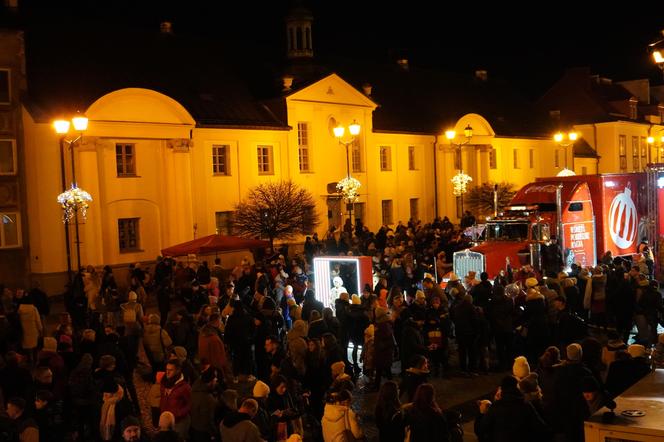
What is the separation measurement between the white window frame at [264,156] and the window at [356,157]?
18.4 feet

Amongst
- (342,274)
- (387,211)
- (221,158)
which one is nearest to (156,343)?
(342,274)

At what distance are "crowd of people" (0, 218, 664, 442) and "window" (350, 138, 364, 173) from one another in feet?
64.2

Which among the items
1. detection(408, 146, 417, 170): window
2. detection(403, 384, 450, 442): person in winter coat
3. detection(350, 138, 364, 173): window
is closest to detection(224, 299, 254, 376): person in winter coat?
detection(403, 384, 450, 442): person in winter coat

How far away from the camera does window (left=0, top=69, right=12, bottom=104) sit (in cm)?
2876

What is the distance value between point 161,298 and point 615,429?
1420cm

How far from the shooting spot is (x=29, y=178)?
2897cm

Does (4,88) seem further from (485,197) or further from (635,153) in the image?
(635,153)

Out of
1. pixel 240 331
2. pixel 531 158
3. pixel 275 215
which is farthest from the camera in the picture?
pixel 531 158

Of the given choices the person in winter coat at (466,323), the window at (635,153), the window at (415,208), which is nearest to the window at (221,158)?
the window at (415,208)

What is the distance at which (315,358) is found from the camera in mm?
11531

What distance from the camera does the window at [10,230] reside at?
1126 inches

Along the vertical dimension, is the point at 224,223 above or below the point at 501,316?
above

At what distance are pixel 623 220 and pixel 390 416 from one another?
61.1 ft

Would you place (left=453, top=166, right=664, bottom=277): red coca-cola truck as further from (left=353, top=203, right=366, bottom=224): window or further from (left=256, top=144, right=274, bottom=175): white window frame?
(left=353, top=203, right=366, bottom=224): window
